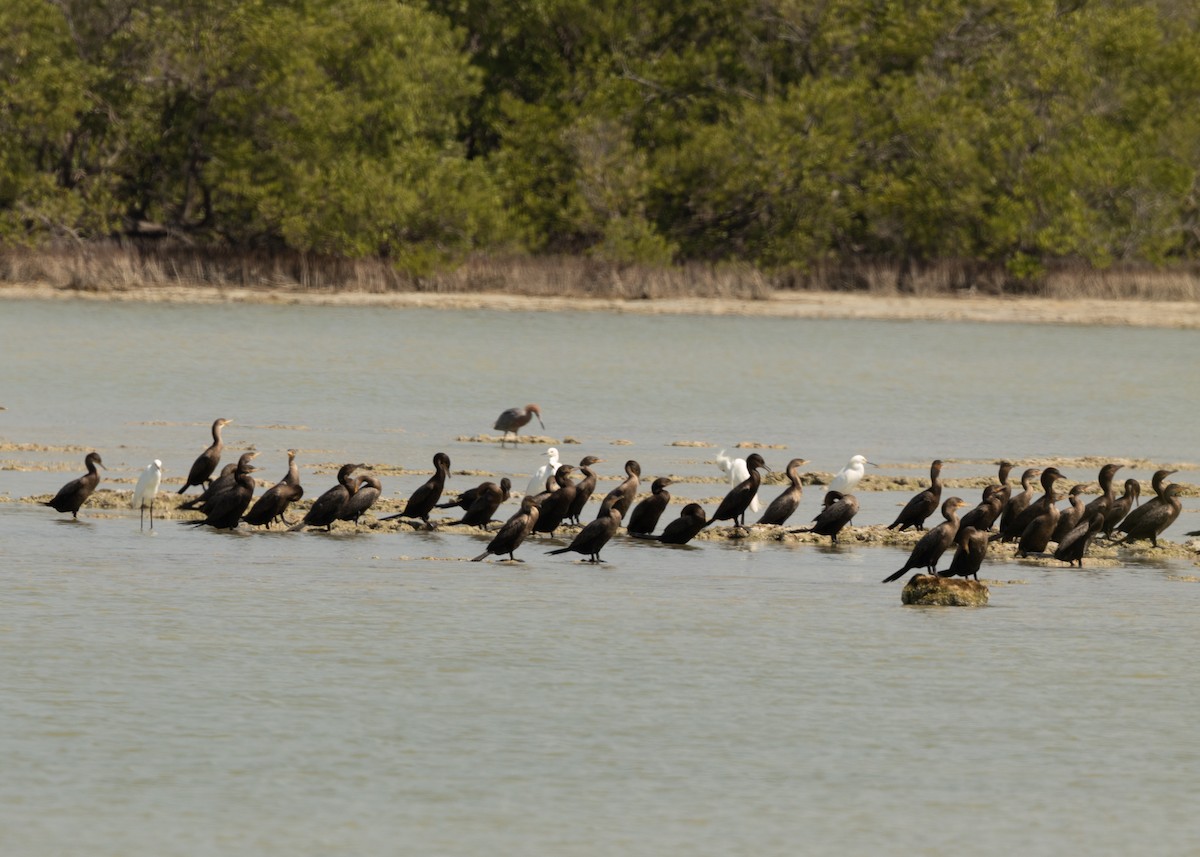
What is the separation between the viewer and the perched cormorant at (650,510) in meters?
20.2

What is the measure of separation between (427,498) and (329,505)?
0.99 metres

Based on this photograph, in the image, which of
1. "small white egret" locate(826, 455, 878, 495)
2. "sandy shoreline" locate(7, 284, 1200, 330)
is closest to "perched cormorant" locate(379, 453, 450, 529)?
"small white egret" locate(826, 455, 878, 495)

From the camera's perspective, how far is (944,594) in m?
17.3

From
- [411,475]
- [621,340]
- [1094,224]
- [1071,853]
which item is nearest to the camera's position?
[1071,853]

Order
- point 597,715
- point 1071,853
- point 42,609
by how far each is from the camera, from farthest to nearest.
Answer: point 42,609, point 597,715, point 1071,853

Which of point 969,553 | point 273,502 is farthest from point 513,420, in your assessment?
point 969,553

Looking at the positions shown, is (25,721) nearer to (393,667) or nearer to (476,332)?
(393,667)

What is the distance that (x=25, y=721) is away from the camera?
41.6ft

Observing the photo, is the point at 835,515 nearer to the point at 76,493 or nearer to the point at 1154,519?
the point at 1154,519

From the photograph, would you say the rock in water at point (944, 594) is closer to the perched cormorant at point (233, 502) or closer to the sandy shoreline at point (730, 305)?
the perched cormorant at point (233, 502)

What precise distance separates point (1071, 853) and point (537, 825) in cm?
256

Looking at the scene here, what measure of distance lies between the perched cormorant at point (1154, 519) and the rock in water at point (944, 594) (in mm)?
3616

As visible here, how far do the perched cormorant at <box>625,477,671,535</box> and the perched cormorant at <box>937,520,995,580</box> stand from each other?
119 inches

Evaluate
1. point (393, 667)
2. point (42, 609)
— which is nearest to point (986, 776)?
point (393, 667)
